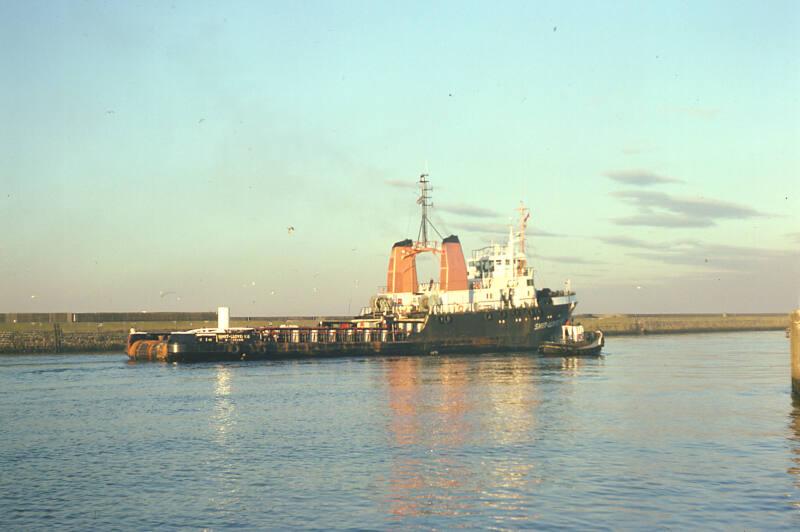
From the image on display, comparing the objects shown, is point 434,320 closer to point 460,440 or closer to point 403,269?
point 403,269

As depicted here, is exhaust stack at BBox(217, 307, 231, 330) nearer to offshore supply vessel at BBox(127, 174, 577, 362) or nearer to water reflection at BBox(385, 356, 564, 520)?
offshore supply vessel at BBox(127, 174, 577, 362)

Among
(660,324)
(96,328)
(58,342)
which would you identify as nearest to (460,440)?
(58,342)

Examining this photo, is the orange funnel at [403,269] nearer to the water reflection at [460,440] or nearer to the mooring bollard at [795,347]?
the water reflection at [460,440]

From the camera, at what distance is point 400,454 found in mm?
28547

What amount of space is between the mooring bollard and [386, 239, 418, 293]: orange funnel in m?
55.7

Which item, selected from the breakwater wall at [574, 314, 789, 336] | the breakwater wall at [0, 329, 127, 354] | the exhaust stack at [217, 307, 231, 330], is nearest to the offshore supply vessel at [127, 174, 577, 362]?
the exhaust stack at [217, 307, 231, 330]

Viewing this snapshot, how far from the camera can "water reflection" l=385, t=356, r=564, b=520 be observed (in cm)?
2219

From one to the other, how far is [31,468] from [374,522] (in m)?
13.4

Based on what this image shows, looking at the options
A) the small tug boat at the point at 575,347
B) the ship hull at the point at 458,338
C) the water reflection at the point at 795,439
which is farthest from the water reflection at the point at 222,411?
the small tug boat at the point at 575,347

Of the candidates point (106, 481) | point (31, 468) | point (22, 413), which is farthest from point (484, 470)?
point (22, 413)

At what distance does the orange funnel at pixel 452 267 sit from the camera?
290 ft

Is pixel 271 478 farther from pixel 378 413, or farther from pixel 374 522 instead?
pixel 378 413

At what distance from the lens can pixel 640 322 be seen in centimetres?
17450

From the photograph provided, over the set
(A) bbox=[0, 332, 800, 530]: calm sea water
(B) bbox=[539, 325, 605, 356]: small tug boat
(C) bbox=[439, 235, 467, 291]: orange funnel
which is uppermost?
(C) bbox=[439, 235, 467, 291]: orange funnel
